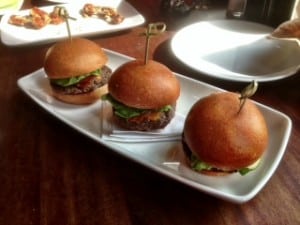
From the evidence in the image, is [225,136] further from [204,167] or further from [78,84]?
[78,84]

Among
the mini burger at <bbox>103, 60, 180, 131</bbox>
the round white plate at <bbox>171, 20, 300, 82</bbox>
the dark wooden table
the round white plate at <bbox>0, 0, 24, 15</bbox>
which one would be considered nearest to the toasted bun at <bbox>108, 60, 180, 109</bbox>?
the mini burger at <bbox>103, 60, 180, 131</bbox>

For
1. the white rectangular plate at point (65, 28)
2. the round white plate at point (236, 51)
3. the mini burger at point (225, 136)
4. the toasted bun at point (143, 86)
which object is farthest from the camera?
the white rectangular plate at point (65, 28)

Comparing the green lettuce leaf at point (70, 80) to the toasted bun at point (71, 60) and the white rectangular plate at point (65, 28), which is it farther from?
the white rectangular plate at point (65, 28)

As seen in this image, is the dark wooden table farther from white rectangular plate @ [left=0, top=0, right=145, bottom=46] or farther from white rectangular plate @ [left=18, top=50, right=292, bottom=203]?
white rectangular plate @ [left=0, top=0, right=145, bottom=46]

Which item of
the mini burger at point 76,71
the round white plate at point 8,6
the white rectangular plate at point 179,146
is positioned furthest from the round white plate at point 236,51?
the round white plate at point 8,6

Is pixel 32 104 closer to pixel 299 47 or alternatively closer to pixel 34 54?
pixel 34 54
